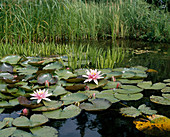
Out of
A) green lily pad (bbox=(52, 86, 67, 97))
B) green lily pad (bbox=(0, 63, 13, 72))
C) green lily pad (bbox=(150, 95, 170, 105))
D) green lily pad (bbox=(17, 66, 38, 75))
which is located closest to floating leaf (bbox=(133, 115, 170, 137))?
green lily pad (bbox=(150, 95, 170, 105))

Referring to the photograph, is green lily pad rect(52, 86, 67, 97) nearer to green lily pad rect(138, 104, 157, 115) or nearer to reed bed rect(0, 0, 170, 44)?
green lily pad rect(138, 104, 157, 115)

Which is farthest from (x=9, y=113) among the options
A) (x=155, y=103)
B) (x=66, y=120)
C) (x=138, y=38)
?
(x=138, y=38)

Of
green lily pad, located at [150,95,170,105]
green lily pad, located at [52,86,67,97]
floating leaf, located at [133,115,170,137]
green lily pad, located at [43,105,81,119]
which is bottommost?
floating leaf, located at [133,115,170,137]

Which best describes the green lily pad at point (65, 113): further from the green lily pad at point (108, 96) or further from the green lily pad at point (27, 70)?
the green lily pad at point (27, 70)

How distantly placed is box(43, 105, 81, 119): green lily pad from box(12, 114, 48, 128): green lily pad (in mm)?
56

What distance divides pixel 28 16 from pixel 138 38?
266cm

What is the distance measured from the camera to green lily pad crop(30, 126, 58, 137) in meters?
1.05

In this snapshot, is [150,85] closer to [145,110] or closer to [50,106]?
[145,110]

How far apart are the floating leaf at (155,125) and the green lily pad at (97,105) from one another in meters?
0.24

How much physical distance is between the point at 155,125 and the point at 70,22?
3.49m

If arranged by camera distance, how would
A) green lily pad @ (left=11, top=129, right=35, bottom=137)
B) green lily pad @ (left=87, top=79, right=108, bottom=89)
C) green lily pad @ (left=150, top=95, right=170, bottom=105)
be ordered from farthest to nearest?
green lily pad @ (left=87, top=79, right=108, bottom=89) < green lily pad @ (left=150, top=95, right=170, bottom=105) < green lily pad @ (left=11, top=129, right=35, bottom=137)

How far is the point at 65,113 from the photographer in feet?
4.19

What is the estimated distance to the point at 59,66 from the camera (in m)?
2.10

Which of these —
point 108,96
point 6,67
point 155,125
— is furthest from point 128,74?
point 6,67
